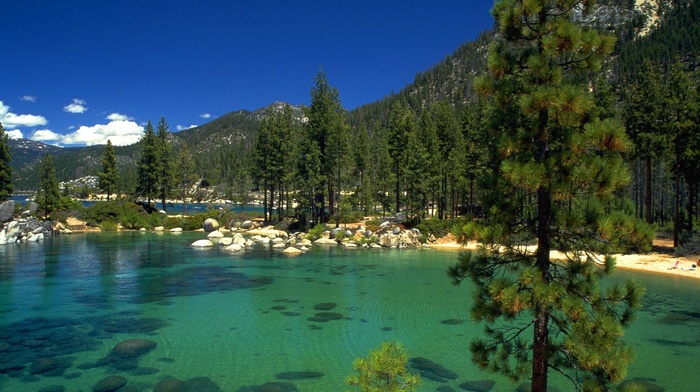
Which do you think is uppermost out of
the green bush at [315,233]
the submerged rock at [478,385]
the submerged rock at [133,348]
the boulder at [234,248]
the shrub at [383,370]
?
the shrub at [383,370]

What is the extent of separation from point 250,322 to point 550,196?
46.5 feet

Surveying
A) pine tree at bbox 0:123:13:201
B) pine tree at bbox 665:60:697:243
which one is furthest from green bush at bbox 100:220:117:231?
pine tree at bbox 665:60:697:243

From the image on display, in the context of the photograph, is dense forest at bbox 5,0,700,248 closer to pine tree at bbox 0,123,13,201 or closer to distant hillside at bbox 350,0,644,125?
pine tree at bbox 0,123,13,201

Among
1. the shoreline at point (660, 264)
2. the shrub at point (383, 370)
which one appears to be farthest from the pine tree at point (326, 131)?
the shrub at point (383, 370)

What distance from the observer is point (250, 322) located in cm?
1767

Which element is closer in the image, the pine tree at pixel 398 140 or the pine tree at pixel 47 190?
the pine tree at pixel 398 140

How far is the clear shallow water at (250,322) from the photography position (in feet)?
40.8

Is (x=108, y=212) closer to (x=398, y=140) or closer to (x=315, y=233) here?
(x=315, y=233)

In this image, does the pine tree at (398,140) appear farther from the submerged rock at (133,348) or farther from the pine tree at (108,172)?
the pine tree at (108,172)

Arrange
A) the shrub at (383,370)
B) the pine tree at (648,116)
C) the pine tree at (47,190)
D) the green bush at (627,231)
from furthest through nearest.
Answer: the pine tree at (47,190)
the pine tree at (648,116)
the green bush at (627,231)
the shrub at (383,370)

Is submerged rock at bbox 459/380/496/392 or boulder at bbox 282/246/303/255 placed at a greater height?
boulder at bbox 282/246/303/255

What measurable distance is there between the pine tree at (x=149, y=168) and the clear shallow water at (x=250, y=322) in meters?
36.8

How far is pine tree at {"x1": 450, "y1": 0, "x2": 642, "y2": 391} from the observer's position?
657 cm

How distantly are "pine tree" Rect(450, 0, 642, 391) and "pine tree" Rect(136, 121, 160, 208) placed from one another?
6896 cm
